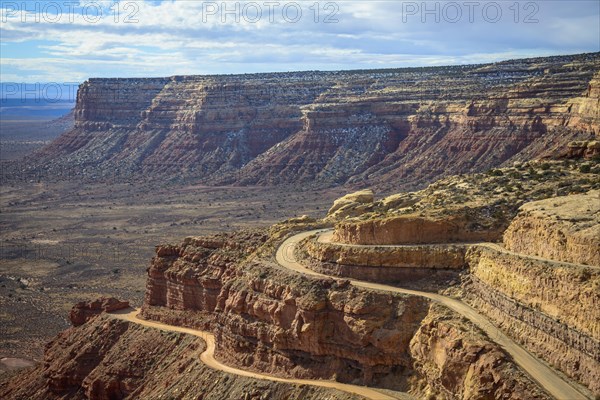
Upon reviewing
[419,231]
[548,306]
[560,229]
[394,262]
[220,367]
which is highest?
[560,229]

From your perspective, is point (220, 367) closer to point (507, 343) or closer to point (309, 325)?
point (309, 325)

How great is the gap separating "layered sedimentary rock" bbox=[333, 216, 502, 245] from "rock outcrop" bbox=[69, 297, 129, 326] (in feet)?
72.5

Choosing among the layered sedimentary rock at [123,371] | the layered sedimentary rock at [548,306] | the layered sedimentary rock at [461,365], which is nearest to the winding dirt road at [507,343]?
the layered sedimentary rock at [548,306]

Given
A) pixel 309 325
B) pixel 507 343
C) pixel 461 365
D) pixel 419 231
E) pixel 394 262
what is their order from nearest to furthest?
pixel 461 365, pixel 507 343, pixel 309 325, pixel 394 262, pixel 419 231

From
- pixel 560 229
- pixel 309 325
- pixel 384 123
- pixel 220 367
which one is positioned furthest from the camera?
pixel 384 123

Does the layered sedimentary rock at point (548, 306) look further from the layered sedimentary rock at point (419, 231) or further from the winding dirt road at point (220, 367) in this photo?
the winding dirt road at point (220, 367)

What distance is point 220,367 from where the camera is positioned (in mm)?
52938

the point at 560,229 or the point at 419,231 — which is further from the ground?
the point at 560,229

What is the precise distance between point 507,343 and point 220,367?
17312 mm

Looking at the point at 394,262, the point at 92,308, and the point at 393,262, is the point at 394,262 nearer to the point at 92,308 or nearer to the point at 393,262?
the point at 393,262

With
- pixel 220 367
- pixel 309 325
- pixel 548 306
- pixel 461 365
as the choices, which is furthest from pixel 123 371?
pixel 548 306

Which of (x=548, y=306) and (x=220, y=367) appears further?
(x=220, y=367)

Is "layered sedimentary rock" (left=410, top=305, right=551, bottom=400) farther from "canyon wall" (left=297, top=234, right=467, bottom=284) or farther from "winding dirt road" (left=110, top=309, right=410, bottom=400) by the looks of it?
"canyon wall" (left=297, top=234, right=467, bottom=284)

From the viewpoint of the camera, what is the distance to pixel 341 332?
48531mm
